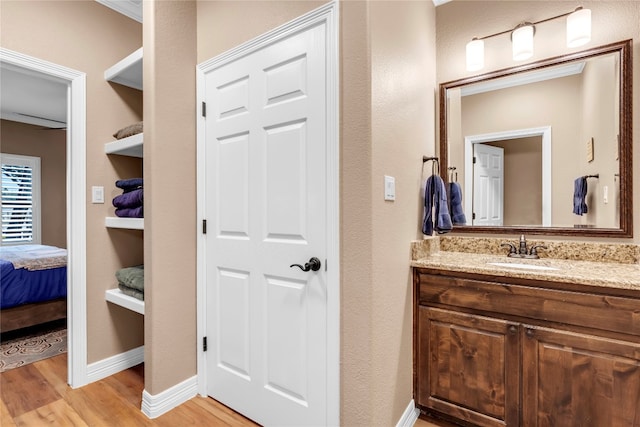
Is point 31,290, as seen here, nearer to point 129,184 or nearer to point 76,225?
point 76,225

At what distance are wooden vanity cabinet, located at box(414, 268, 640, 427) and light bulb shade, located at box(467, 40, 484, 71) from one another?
136cm

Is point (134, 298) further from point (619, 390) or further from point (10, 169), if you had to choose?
point (10, 169)

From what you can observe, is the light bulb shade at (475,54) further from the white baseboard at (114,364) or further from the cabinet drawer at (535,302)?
the white baseboard at (114,364)

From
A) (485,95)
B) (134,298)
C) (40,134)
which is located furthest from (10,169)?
(485,95)

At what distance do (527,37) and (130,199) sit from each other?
2638 mm

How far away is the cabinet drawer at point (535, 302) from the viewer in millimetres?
1313

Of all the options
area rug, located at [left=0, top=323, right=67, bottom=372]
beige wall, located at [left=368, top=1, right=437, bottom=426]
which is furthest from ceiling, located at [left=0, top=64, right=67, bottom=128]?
beige wall, located at [left=368, top=1, right=437, bottom=426]

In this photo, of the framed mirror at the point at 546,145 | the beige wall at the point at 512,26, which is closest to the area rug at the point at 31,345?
the framed mirror at the point at 546,145

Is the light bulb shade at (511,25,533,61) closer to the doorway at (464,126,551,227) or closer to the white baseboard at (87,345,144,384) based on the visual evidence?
the doorway at (464,126,551,227)

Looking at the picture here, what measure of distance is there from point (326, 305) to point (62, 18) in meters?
2.48

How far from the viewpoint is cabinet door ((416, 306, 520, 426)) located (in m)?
1.54

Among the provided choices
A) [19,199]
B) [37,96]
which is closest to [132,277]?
[37,96]

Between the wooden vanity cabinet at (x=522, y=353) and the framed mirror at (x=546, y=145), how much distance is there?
2.07ft

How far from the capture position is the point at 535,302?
4.84 ft
